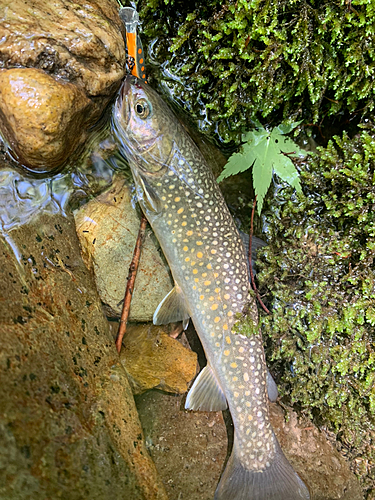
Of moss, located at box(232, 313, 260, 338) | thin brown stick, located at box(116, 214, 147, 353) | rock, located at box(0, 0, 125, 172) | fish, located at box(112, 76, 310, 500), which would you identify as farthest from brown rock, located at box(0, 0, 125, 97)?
moss, located at box(232, 313, 260, 338)

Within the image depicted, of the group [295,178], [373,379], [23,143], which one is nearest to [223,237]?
[295,178]

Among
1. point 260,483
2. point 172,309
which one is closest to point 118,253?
point 172,309

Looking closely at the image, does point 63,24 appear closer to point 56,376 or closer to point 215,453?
point 56,376

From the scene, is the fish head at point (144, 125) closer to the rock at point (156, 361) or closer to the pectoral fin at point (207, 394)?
the rock at point (156, 361)

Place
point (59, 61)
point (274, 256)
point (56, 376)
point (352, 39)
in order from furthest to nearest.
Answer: point (274, 256) → point (352, 39) → point (59, 61) → point (56, 376)

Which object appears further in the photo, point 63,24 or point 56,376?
point 63,24
